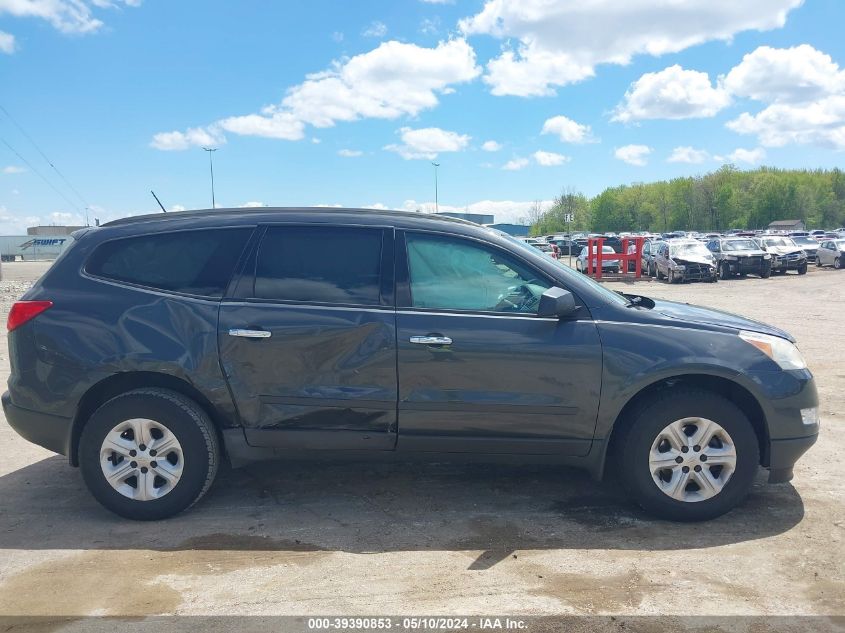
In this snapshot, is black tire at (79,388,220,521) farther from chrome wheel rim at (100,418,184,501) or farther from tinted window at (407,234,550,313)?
tinted window at (407,234,550,313)

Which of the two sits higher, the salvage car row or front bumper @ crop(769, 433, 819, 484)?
the salvage car row

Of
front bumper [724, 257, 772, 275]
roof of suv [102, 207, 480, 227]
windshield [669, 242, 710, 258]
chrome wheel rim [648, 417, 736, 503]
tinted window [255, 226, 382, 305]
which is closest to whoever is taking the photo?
chrome wheel rim [648, 417, 736, 503]

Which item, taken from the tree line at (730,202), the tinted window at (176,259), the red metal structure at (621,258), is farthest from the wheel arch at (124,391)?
the tree line at (730,202)

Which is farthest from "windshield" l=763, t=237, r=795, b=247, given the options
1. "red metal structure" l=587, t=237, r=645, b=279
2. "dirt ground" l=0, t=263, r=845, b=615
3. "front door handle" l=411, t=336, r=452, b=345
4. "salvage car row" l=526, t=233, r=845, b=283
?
"front door handle" l=411, t=336, r=452, b=345

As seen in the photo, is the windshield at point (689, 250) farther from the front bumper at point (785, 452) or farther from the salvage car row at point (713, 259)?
the front bumper at point (785, 452)

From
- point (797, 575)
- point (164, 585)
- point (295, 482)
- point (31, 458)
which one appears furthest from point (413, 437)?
point (31, 458)

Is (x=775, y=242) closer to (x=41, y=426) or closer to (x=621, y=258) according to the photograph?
(x=621, y=258)

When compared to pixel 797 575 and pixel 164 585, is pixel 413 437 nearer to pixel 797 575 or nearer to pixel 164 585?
pixel 164 585

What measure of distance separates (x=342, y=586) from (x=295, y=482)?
4.86ft

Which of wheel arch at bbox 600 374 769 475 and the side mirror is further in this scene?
wheel arch at bbox 600 374 769 475

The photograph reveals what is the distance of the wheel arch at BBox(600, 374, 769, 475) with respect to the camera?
3960 mm

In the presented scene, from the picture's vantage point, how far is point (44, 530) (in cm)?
393

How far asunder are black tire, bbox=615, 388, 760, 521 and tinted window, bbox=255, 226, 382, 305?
5.72 feet

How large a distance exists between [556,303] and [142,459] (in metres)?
2.62
